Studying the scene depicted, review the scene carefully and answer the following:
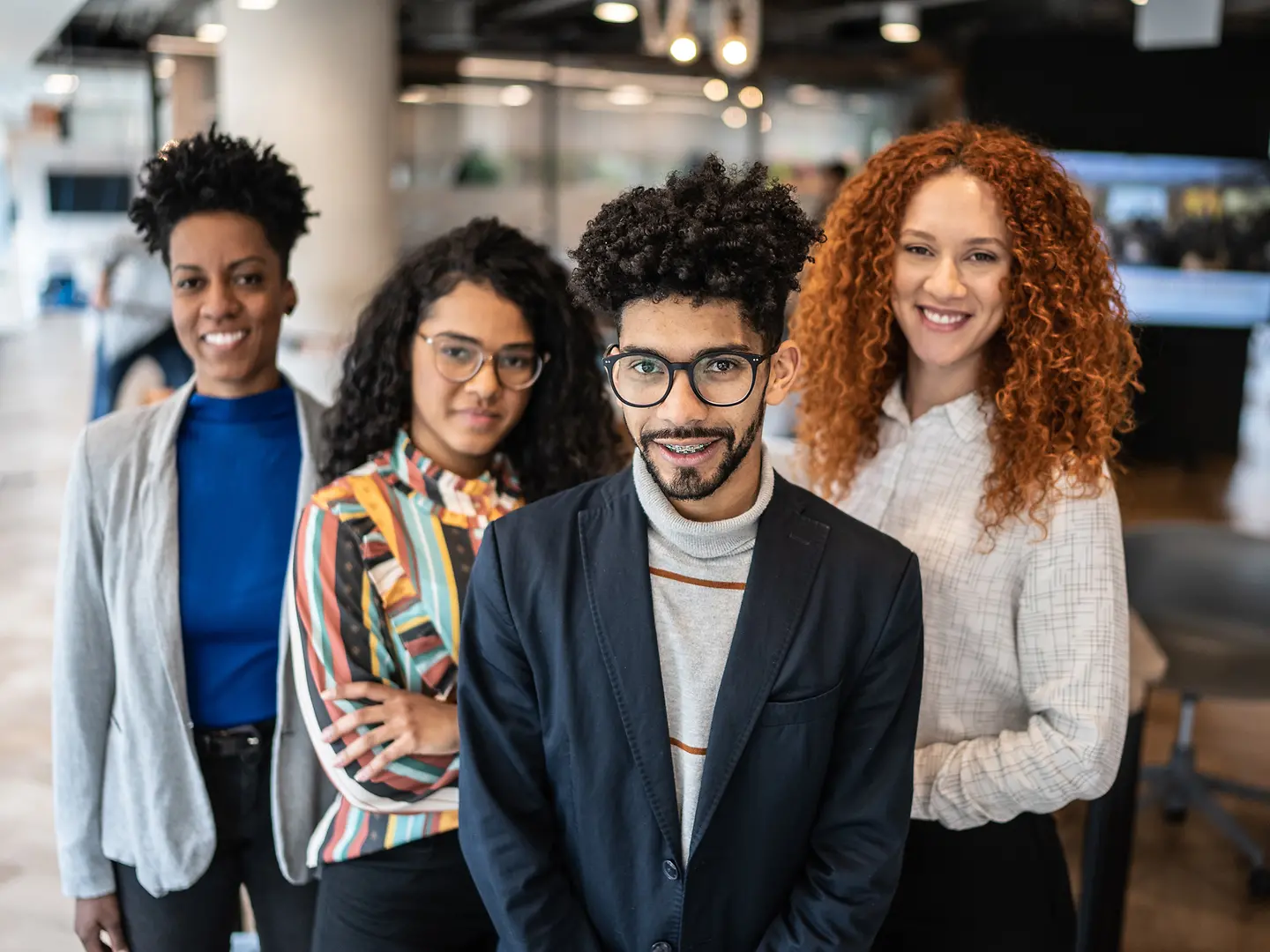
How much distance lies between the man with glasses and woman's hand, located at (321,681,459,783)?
0.18 meters

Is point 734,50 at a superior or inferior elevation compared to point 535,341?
superior

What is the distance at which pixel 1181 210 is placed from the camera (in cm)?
959

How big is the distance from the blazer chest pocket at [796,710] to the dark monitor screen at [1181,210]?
359 inches

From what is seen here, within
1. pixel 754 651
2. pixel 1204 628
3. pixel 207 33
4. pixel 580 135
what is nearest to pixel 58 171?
pixel 207 33

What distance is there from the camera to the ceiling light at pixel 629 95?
1283 centimetres

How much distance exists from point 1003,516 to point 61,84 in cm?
992

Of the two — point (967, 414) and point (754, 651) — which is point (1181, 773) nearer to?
point (967, 414)

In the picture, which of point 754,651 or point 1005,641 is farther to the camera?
point 1005,641

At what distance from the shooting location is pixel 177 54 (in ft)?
33.5

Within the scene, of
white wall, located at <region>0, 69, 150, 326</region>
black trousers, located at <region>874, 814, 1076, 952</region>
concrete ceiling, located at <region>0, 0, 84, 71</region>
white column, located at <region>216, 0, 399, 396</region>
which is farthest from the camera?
white wall, located at <region>0, 69, 150, 326</region>

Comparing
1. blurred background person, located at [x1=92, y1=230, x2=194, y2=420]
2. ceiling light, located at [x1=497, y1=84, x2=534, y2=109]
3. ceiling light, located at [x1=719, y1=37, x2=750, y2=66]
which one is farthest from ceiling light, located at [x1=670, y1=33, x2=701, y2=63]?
ceiling light, located at [x1=497, y1=84, x2=534, y2=109]

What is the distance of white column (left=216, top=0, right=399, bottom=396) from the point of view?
6.44 m

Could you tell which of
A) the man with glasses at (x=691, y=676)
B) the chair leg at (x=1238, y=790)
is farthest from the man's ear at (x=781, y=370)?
the chair leg at (x=1238, y=790)

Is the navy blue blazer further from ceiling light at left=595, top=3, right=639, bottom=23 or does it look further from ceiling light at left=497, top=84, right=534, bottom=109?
ceiling light at left=497, top=84, right=534, bottom=109
